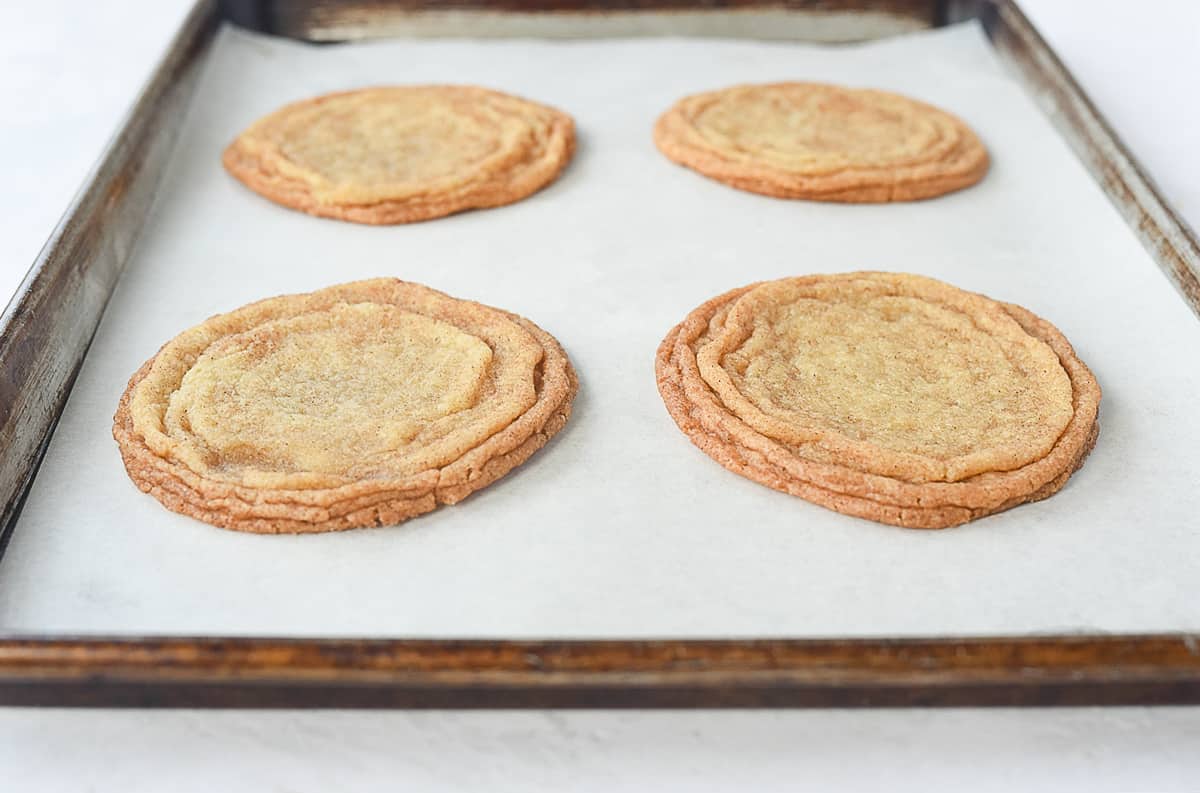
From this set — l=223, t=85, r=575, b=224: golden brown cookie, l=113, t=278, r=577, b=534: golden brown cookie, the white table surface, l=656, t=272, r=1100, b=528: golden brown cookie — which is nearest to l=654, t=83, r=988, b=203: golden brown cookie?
l=223, t=85, r=575, b=224: golden brown cookie

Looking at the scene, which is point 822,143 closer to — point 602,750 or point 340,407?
point 340,407

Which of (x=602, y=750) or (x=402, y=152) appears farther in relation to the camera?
(x=402, y=152)

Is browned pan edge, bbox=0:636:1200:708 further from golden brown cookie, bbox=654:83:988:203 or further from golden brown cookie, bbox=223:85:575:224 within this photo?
golden brown cookie, bbox=654:83:988:203

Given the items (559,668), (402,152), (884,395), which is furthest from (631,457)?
(402,152)

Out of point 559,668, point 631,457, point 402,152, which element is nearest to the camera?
point 559,668

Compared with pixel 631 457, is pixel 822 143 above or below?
above
